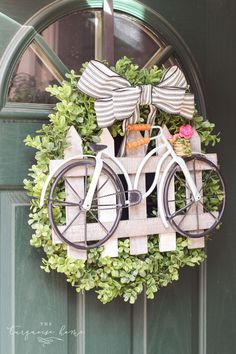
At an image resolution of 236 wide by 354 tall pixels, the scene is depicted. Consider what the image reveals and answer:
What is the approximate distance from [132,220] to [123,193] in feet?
0.20

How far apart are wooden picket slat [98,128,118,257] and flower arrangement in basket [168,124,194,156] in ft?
0.45

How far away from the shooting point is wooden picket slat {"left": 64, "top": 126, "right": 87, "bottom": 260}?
1.14m

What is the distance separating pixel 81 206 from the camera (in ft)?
3.73

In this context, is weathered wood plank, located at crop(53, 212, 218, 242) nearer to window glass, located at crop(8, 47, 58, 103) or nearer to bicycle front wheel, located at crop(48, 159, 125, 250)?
bicycle front wheel, located at crop(48, 159, 125, 250)

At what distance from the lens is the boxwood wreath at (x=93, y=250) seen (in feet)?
3.76

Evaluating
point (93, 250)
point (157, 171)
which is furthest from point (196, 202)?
point (93, 250)

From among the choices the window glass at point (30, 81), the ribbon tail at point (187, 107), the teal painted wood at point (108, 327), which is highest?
the window glass at point (30, 81)

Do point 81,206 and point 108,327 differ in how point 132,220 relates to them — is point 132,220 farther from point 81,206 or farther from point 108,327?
point 108,327

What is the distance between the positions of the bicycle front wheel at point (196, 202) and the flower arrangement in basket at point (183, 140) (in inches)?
1.0

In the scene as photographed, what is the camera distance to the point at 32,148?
4.15ft

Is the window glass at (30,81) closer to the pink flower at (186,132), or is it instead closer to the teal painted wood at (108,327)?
the pink flower at (186,132)

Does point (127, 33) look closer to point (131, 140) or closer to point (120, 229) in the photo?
point (131, 140)

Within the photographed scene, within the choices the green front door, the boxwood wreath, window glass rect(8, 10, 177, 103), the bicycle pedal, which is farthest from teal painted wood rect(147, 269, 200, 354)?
window glass rect(8, 10, 177, 103)

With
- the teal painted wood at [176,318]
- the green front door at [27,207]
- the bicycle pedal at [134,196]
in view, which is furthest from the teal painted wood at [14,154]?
the teal painted wood at [176,318]
